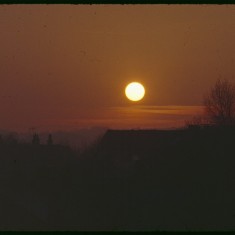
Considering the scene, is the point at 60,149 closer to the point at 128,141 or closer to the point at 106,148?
the point at 106,148

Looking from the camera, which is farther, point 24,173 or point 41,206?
point 24,173

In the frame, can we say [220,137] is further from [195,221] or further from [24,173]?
[24,173]

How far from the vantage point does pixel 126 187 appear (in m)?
Result: 12.2

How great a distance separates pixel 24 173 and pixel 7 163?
0.98 m

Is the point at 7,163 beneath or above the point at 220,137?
above

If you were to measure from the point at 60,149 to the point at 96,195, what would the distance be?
8.36ft

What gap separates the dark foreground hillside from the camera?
34.8ft

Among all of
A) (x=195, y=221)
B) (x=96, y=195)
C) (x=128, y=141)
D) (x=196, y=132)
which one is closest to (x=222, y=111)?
(x=128, y=141)

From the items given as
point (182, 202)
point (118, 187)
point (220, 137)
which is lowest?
point (182, 202)

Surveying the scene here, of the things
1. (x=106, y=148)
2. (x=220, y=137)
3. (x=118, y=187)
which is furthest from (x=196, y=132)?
(x=106, y=148)

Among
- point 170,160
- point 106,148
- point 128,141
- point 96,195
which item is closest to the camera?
point 96,195

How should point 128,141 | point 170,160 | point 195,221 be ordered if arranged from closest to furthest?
point 195,221
point 170,160
point 128,141

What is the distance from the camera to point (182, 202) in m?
11.1

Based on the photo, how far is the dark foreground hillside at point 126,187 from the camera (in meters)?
10.6
